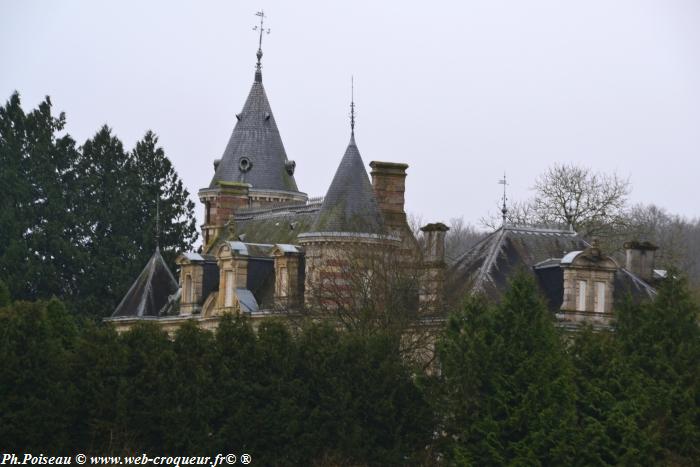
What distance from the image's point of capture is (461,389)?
34.1m

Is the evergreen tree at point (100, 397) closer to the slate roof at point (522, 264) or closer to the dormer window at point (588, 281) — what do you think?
the slate roof at point (522, 264)

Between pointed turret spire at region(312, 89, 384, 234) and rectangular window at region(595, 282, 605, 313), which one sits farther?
pointed turret spire at region(312, 89, 384, 234)

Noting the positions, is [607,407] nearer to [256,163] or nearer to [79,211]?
[256,163]

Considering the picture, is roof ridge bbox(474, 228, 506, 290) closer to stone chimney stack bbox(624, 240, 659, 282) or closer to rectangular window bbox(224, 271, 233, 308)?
stone chimney stack bbox(624, 240, 659, 282)

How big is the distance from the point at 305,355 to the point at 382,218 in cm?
1270

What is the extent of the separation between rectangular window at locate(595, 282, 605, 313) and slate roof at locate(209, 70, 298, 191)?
20612mm

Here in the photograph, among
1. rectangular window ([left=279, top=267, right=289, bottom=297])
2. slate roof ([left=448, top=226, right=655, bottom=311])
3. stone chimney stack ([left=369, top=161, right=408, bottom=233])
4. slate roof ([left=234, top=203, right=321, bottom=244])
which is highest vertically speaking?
stone chimney stack ([left=369, top=161, right=408, bottom=233])

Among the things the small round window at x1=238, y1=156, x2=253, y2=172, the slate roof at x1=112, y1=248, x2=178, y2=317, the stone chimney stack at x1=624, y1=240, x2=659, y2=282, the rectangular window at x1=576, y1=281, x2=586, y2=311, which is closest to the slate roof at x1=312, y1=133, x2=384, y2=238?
the rectangular window at x1=576, y1=281, x2=586, y2=311

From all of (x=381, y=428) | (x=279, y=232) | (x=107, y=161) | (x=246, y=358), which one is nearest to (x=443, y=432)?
(x=381, y=428)

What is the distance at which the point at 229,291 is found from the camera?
51.2 metres

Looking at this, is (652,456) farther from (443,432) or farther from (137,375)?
(137,375)

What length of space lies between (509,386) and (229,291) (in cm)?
1892

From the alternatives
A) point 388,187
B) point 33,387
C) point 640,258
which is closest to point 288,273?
point 388,187

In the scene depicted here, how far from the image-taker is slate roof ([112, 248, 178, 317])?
55.8 metres
